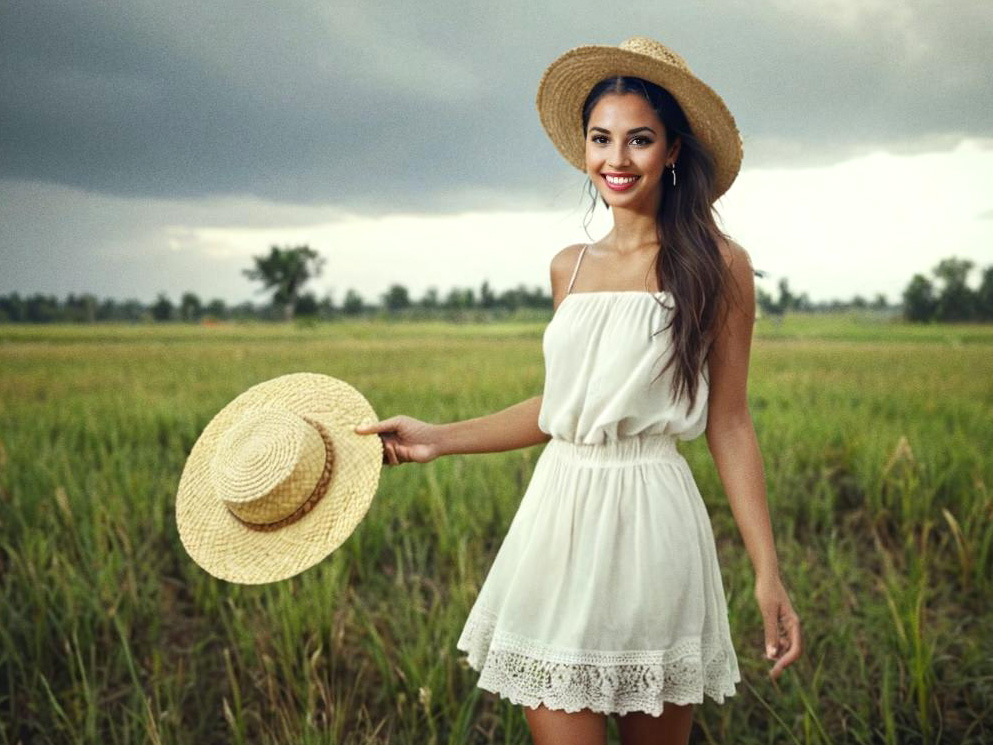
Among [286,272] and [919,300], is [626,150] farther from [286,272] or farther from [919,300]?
[286,272]

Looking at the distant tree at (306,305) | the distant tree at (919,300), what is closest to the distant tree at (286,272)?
the distant tree at (306,305)

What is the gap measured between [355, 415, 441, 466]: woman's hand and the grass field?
56 centimetres

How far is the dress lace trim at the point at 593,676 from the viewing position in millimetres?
1250

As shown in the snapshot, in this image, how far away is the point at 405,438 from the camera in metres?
1.62

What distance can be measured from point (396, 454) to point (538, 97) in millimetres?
→ 781

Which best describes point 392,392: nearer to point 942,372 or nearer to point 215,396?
point 215,396

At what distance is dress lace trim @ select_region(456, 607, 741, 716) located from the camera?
1.25m

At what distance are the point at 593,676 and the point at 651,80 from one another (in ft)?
3.32

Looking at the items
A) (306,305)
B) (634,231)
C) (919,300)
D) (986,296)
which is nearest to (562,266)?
(634,231)

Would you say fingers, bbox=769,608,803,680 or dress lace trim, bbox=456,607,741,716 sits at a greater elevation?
fingers, bbox=769,608,803,680

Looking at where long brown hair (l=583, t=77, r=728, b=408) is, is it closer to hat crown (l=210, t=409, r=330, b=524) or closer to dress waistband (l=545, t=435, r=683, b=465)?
dress waistband (l=545, t=435, r=683, b=465)

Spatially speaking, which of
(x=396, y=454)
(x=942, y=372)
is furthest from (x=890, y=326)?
(x=396, y=454)

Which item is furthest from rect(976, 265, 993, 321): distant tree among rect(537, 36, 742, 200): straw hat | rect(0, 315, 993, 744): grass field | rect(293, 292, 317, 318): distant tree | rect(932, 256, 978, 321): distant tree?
rect(293, 292, 317, 318): distant tree

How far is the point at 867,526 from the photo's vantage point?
3.33 meters
